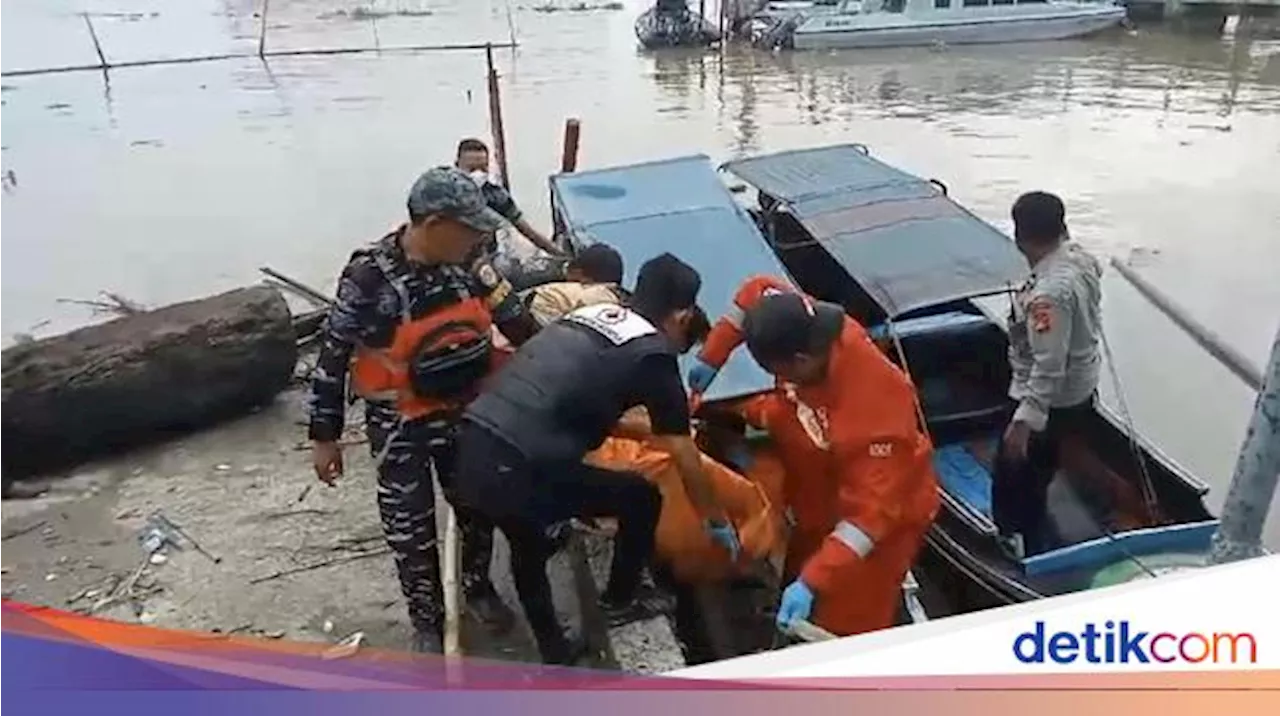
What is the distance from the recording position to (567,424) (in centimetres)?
375

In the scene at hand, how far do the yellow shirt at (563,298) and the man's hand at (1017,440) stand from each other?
170cm

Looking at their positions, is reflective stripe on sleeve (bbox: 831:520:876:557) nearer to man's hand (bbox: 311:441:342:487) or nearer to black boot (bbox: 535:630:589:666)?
black boot (bbox: 535:630:589:666)

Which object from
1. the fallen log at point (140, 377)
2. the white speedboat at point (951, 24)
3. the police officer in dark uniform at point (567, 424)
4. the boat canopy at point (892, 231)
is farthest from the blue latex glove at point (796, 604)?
the white speedboat at point (951, 24)

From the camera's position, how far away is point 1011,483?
204 inches

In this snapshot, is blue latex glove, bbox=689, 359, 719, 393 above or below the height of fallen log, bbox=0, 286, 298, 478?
above

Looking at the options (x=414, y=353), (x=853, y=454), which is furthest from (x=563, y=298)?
(x=853, y=454)

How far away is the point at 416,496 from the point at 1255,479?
273 centimetres

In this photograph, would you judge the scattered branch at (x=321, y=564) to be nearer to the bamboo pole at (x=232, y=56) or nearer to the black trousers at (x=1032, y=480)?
the black trousers at (x=1032, y=480)

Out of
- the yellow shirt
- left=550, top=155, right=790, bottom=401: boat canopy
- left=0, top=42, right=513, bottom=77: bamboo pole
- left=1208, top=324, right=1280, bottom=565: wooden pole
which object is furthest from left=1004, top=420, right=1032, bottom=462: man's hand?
left=0, top=42, right=513, bottom=77: bamboo pole

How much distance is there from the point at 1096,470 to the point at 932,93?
2023 centimetres

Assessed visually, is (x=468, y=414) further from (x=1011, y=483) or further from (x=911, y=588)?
(x=1011, y=483)

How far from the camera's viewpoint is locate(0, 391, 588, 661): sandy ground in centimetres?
509

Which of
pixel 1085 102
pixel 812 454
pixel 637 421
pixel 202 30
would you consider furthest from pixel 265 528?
pixel 202 30

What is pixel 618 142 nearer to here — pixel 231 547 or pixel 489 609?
pixel 231 547
